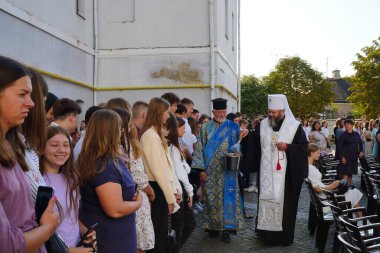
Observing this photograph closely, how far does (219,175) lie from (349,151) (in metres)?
5.79

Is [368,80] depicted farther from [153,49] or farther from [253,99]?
[153,49]

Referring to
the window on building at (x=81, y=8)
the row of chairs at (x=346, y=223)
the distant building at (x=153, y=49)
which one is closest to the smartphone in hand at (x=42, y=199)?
the row of chairs at (x=346, y=223)

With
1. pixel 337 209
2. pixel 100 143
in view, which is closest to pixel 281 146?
pixel 337 209

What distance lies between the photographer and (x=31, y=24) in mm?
10414

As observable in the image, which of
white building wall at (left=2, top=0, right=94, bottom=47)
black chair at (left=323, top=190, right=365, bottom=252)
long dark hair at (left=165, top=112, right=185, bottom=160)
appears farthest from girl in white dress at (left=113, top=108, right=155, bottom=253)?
white building wall at (left=2, top=0, right=94, bottom=47)

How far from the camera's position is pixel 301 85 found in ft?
145

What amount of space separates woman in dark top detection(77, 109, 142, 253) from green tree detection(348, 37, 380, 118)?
3593cm

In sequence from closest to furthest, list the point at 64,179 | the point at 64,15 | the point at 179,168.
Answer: the point at 64,179 → the point at 179,168 → the point at 64,15

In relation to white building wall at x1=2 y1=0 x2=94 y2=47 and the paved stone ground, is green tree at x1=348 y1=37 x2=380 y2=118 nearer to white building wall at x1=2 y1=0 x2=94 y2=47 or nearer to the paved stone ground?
white building wall at x1=2 y1=0 x2=94 y2=47

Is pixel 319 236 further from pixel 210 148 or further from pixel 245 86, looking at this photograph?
pixel 245 86

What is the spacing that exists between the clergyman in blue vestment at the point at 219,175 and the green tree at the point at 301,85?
37.5 metres

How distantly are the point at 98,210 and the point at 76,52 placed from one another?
34.4 ft

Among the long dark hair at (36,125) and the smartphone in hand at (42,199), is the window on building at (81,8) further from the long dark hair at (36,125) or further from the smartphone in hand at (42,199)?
the smartphone in hand at (42,199)

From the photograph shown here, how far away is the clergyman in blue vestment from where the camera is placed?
667cm
